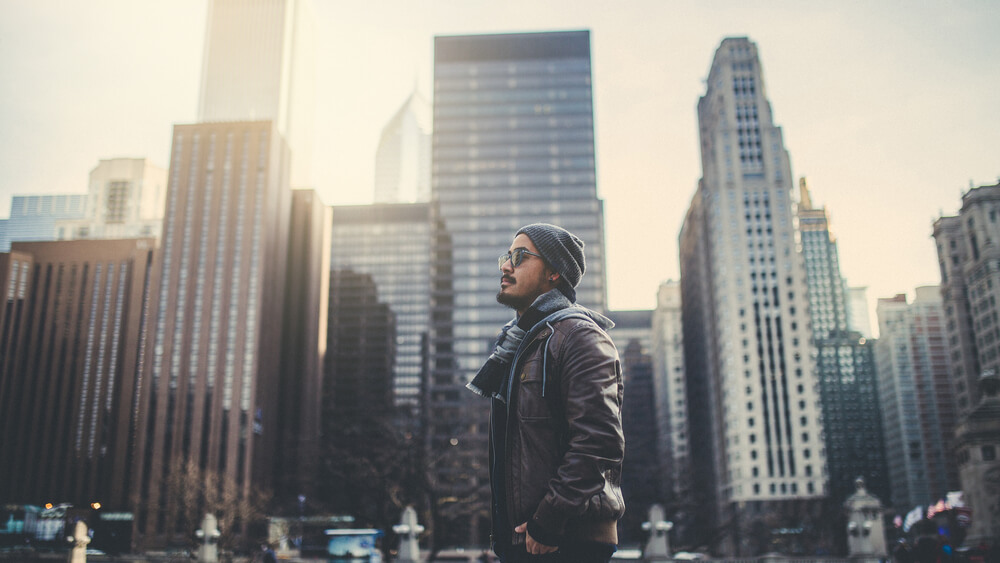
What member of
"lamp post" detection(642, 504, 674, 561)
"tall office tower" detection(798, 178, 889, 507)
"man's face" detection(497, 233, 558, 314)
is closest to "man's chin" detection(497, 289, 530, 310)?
"man's face" detection(497, 233, 558, 314)

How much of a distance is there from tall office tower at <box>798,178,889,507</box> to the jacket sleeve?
110m

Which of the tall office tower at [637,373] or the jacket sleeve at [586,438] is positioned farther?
the tall office tower at [637,373]

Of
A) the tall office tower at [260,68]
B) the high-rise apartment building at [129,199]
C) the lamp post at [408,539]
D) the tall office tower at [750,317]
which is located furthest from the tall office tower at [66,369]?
the tall office tower at [260,68]

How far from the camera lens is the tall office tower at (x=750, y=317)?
7175 cm

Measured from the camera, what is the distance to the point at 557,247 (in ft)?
11.1

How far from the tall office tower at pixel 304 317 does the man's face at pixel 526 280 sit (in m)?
85.8

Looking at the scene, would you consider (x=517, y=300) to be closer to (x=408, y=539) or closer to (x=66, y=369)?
(x=408, y=539)

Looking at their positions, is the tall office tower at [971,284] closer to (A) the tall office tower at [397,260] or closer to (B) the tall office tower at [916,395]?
(B) the tall office tower at [916,395]

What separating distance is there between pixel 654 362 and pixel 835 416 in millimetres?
27961

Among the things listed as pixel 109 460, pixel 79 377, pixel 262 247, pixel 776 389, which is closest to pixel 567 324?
pixel 79 377

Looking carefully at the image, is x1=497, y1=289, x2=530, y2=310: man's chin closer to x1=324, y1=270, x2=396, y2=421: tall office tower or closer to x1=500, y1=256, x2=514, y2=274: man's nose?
x1=500, y1=256, x2=514, y2=274: man's nose

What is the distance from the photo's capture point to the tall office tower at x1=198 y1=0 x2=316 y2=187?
382ft

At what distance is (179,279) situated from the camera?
80.6 meters

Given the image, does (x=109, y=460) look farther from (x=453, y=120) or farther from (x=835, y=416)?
(x=835, y=416)
